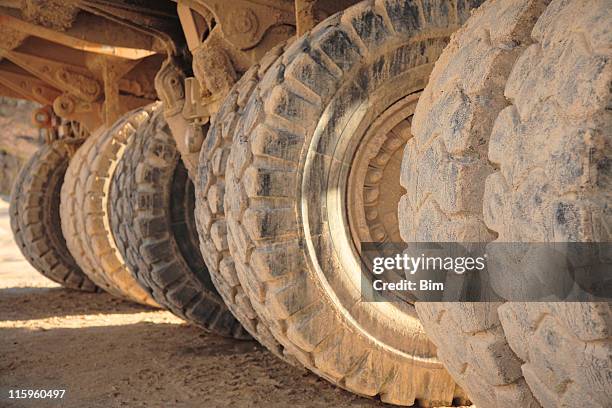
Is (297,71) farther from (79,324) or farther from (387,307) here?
(79,324)

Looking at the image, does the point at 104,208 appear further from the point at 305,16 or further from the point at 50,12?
the point at 305,16

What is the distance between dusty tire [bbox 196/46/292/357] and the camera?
3.08 metres

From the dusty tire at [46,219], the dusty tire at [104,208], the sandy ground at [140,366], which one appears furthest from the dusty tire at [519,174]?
the dusty tire at [46,219]

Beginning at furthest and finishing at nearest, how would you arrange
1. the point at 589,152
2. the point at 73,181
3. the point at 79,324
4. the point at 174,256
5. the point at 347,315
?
the point at 73,181, the point at 79,324, the point at 174,256, the point at 347,315, the point at 589,152

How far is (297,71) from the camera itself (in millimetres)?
2639

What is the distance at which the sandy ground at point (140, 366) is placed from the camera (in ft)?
10.0

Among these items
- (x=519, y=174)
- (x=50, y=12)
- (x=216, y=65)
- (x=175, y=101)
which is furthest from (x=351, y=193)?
(x=50, y=12)

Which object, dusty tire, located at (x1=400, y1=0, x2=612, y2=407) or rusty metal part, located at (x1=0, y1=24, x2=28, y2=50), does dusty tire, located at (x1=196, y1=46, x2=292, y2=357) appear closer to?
dusty tire, located at (x1=400, y1=0, x2=612, y2=407)

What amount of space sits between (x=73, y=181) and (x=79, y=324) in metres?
1.33

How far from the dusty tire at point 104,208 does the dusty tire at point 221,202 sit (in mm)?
2256

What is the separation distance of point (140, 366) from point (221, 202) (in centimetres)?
104

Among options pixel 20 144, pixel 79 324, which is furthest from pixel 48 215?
pixel 20 144

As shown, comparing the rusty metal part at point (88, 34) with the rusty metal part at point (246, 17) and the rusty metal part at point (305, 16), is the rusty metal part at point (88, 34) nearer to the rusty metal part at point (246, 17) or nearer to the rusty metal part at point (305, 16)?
the rusty metal part at point (246, 17)

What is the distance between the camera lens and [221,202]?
3068 millimetres
